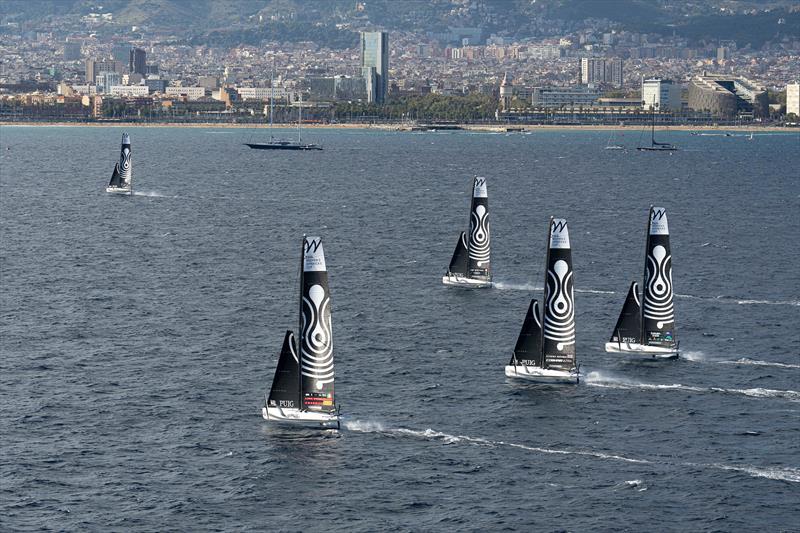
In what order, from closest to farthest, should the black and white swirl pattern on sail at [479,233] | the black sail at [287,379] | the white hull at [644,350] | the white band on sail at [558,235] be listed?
the black sail at [287,379] → the white band on sail at [558,235] → the white hull at [644,350] → the black and white swirl pattern on sail at [479,233]

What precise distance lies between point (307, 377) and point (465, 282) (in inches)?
1603

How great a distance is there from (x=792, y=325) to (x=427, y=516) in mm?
43387

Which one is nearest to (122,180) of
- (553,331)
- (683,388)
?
(553,331)

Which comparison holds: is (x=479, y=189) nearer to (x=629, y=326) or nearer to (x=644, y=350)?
(x=629, y=326)

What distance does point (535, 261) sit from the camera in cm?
12431

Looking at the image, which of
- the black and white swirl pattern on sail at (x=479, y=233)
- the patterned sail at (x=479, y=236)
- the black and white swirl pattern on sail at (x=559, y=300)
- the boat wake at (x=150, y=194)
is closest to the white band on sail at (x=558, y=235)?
the black and white swirl pattern on sail at (x=559, y=300)

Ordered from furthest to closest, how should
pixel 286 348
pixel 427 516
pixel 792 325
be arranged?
pixel 792 325, pixel 286 348, pixel 427 516

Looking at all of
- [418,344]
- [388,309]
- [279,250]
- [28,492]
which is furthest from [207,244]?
[28,492]

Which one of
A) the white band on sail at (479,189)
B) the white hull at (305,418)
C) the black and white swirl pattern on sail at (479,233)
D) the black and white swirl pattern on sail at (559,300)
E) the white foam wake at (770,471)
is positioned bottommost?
the white foam wake at (770,471)

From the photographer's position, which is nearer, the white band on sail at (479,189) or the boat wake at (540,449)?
the boat wake at (540,449)

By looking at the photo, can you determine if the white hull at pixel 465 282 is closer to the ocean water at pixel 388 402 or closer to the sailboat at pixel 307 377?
the ocean water at pixel 388 402

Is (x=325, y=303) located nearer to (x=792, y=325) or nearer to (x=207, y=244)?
(x=792, y=325)

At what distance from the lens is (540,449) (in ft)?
219

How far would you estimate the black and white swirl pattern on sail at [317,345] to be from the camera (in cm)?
6762
